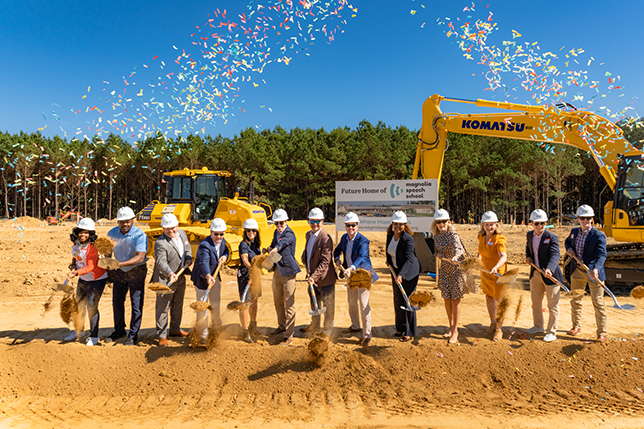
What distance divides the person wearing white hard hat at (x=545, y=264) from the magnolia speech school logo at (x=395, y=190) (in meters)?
4.02

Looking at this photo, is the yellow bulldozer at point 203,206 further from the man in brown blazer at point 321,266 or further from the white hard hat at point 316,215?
the man in brown blazer at point 321,266

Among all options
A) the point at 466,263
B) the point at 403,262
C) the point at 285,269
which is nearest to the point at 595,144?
the point at 466,263

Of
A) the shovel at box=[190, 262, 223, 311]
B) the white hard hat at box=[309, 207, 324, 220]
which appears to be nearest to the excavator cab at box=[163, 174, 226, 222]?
the shovel at box=[190, 262, 223, 311]

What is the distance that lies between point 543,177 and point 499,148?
4.57m

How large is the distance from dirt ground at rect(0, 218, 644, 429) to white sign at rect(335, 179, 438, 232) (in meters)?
3.71

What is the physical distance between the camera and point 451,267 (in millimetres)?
5277

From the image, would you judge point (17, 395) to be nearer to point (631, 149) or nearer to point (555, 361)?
point (555, 361)

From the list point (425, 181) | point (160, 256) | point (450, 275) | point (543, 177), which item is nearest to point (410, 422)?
point (450, 275)

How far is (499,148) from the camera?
36.3 metres

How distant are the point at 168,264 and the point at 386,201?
5.68 m

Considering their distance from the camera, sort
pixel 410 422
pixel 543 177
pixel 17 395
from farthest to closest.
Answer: pixel 543 177
pixel 17 395
pixel 410 422

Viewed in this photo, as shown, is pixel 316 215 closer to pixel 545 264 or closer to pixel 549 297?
pixel 545 264

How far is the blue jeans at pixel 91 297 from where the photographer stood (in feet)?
17.3

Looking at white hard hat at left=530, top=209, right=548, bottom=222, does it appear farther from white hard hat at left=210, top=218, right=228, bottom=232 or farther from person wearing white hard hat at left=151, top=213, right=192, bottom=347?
person wearing white hard hat at left=151, top=213, right=192, bottom=347
